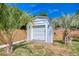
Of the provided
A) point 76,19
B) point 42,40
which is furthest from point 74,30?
point 42,40

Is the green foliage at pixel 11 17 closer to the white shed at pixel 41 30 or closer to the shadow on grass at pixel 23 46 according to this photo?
the white shed at pixel 41 30

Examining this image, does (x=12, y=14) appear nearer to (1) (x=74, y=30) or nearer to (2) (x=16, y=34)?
(2) (x=16, y=34)

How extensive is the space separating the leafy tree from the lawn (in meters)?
0.11

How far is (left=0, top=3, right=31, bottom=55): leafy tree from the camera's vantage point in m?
3.26

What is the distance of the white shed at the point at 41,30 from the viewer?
129 inches

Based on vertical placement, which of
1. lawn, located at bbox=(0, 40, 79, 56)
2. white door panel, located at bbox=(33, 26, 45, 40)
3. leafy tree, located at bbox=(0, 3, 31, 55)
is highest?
leafy tree, located at bbox=(0, 3, 31, 55)

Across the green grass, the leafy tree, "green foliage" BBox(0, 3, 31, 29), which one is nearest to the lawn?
the green grass

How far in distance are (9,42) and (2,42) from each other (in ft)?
0.25

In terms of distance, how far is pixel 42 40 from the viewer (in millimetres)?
3289

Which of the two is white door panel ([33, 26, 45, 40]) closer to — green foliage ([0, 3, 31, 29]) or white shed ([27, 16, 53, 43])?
white shed ([27, 16, 53, 43])

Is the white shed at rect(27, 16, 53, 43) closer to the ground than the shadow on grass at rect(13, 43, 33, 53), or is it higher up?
higher up

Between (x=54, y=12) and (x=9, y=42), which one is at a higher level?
(x=54, y=12)

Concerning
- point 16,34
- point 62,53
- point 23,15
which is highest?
point 23,15

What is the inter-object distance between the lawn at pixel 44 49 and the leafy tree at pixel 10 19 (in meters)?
0.11
